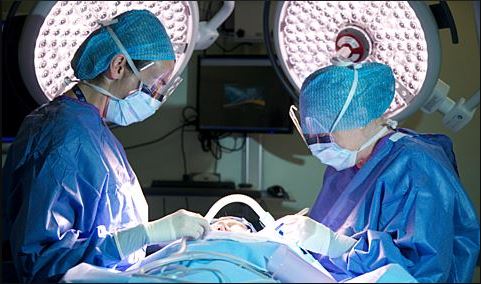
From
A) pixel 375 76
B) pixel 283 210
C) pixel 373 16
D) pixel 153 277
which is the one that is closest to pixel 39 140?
pixel 153 277

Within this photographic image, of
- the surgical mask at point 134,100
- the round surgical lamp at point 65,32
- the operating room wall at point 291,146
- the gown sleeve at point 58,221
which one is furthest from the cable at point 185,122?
A: the gown sleeve at point 58,221

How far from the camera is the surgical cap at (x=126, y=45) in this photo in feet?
6.13

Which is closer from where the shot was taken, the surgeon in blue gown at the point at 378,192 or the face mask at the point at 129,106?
the surgeon in blue gown at the point at 378,192

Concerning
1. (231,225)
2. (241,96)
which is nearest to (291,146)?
(241,96)

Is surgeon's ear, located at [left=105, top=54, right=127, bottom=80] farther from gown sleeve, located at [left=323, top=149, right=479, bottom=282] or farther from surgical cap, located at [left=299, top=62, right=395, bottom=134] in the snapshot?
gown sleeve, located at [left=323, top=149, right=479, bottom=282]

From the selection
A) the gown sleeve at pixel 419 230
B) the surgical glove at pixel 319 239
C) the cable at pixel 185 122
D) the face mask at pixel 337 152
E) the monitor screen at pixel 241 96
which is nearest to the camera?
the gown sleeve at pixel 419 230

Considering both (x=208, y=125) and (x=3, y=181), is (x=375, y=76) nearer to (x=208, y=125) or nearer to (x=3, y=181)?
(x=3, y=181)

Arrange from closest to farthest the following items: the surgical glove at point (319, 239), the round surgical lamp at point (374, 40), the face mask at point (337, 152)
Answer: the surgical glove at point (319, 239)
the face mask at point (337, 152)
the round surgical lamp at point (374, 40)

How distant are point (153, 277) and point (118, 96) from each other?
0.73 m

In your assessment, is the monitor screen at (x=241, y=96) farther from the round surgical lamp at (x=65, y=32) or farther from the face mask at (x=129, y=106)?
the face mask at (x=129, y=106)

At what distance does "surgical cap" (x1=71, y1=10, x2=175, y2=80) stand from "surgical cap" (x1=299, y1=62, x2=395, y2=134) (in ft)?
1.28

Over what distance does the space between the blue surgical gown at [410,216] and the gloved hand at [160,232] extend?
0.34 metres

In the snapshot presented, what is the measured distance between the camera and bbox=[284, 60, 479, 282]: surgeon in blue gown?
1579 mm

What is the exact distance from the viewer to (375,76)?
179cm
